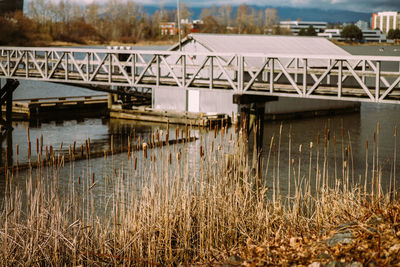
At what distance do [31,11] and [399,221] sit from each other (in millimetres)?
105257

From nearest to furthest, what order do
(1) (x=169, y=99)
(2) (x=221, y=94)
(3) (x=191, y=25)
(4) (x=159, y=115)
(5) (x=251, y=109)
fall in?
(5) (x=251, y=109)
(2) (x=221, y=94)
(4) (x=159, y=115)
(1) (x=169, y=99)
(3) (x=191, y=25)

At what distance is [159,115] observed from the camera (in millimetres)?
33281

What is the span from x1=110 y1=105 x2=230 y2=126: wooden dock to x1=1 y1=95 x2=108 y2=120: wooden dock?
7.65ft

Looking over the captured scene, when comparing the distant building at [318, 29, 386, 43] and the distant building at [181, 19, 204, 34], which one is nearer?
the distant building at [181, 19, 204, 34]

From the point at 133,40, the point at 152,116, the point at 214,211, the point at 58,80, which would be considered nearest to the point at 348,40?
the point at 133,40

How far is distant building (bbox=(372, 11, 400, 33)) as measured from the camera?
134887 mm

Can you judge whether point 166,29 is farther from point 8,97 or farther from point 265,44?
point 8,97

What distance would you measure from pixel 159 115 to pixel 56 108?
6.77 meters

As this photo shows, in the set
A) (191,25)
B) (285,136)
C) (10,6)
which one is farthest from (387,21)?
(285,136)

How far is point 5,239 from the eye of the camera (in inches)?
303

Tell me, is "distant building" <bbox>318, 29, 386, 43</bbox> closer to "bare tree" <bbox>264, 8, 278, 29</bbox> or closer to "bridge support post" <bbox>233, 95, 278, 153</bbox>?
"bare tree" <bbox>264, 8, 278, 29</bbox>

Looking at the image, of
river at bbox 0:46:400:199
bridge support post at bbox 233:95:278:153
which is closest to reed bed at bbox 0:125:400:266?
bridge support post at bbox 233:95:278:153

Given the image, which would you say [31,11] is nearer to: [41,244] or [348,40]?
[348,40]

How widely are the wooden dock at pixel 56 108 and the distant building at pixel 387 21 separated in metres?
107
